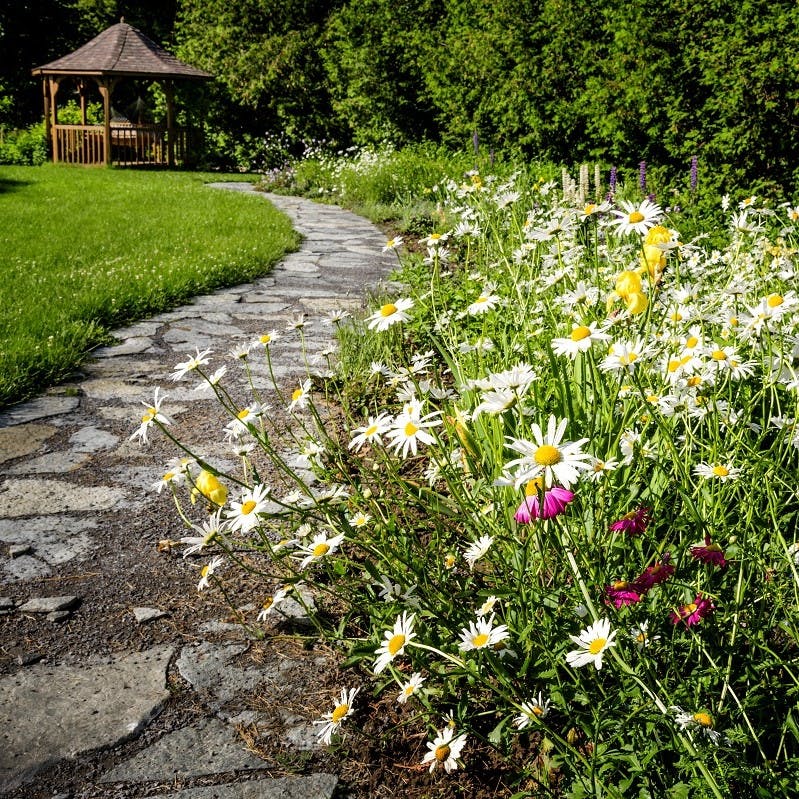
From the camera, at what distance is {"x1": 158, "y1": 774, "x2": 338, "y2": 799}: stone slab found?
5.01 ft

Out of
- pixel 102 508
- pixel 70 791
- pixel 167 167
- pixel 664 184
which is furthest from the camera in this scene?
pixel 167 167

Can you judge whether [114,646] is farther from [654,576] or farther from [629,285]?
[629,285]

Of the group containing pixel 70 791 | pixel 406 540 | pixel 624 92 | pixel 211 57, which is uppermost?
pixel 211 57

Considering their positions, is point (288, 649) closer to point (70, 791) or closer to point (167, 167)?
point (70, 791)

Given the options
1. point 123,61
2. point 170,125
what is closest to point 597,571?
point 170,125

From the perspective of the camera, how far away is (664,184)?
6.96 meters

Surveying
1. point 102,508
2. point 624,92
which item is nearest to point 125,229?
point 624,92

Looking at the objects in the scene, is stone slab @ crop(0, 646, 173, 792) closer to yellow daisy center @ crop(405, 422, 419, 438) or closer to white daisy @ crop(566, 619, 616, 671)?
yellow daisy center @ crop(405, 422, 419, 438)

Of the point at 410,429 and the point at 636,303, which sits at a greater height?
the point at 636,303

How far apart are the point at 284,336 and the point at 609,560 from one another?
3.10m

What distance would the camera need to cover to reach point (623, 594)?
4.57ft

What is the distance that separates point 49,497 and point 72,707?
1090mm

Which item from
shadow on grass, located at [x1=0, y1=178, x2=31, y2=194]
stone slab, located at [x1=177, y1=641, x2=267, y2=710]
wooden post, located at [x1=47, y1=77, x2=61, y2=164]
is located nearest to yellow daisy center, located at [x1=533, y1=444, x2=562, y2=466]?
stone slab, located at [x1=177, y1=641, x2=267, y2=710]

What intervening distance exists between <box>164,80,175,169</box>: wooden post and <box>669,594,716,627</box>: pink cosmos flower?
15642 mm
